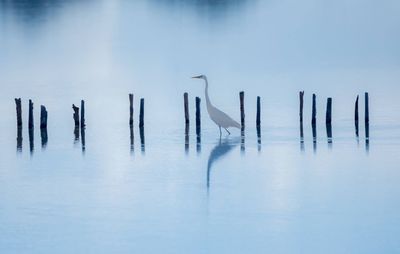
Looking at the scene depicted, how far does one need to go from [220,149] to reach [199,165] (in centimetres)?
266

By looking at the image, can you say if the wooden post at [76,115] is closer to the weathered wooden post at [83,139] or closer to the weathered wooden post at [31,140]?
the weathered wooden post at [83,139]

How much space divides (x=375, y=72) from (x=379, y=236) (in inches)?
1848

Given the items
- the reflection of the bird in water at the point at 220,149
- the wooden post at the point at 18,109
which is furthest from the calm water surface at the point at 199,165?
the wooden post at the point at 18,109

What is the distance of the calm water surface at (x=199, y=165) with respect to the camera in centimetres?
2195

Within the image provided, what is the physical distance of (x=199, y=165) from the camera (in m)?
30.5

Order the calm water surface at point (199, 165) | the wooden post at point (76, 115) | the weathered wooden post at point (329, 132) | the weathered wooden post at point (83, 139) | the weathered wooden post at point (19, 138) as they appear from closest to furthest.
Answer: the calm water surface at point (199, 165), the weathered wooden post at point (19, 138), the weathered wooden post at point (83, 139), the weathered wooden post at point (329, 132), the wooden post at point (76, 115)

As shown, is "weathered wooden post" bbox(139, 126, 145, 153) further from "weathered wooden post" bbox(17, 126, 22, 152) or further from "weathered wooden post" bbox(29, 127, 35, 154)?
"weathered wooden post" bbox(17, 126, 22, 152)

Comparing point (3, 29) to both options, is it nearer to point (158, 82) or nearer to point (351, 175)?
point (158, 82)

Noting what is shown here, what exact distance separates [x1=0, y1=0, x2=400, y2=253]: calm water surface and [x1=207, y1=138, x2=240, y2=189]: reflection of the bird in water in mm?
43

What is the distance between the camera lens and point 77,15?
438 feet

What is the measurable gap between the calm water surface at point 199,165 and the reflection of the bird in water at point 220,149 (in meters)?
0.04

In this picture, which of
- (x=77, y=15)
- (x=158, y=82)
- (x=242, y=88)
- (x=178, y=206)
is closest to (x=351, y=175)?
(x=178, y=206)

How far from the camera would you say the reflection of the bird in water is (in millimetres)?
30877

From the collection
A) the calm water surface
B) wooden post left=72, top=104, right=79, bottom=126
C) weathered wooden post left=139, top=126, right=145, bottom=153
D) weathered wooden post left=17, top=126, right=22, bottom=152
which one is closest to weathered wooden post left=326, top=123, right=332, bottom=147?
the calm water surface
